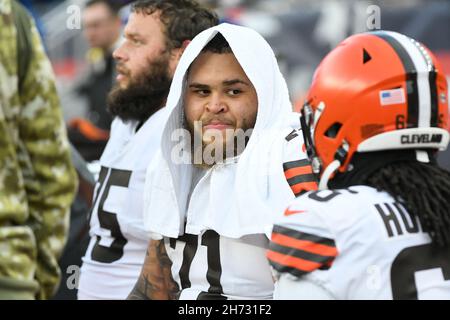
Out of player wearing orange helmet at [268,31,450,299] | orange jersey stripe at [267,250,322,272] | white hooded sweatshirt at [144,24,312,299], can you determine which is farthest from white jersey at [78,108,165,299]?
orange jersey stripe at [267,250,322,272]

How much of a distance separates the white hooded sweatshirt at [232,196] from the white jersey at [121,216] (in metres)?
0.74

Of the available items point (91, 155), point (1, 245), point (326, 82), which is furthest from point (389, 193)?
point (91, 155)

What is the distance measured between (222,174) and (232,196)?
0.39 feet

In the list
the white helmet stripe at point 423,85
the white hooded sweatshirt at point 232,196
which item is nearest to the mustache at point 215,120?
the white hooded sweatshirt at point 232,196

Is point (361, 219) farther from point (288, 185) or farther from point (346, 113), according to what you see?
point (288, 185)

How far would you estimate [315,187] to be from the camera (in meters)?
3.25

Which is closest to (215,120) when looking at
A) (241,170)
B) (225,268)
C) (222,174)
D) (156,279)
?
(222,174)

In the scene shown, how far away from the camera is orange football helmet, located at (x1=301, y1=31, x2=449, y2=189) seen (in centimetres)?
266

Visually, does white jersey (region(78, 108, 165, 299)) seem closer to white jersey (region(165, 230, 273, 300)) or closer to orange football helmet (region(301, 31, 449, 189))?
white jersey (region(165, 230, 273, 300))

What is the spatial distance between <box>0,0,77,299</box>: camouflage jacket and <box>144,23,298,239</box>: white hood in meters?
A: 0.60

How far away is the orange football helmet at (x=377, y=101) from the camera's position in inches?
105

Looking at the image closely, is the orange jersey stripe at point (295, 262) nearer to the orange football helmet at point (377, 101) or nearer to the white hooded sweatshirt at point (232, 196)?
the orange football helmet at point (377, 101)

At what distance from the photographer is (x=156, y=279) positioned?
3.89 metres

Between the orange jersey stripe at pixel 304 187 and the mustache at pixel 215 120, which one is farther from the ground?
the mustache at pixel 215 120
